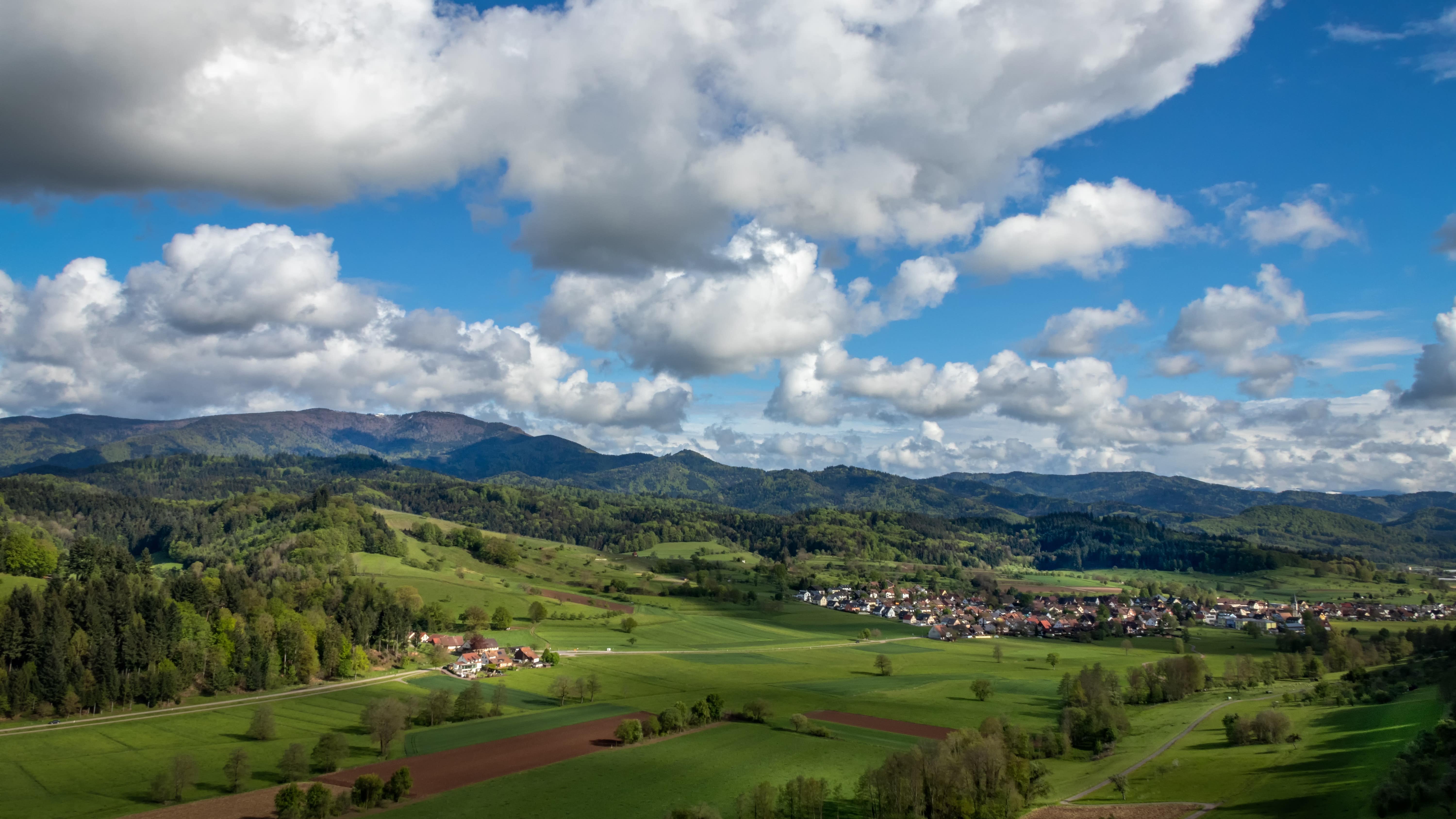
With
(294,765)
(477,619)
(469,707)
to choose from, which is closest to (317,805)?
(294,765)

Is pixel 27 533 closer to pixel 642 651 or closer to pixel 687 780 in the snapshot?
pixel 642 651

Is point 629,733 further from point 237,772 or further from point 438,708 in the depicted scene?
point 237,772

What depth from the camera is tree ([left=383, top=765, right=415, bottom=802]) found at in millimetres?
56375

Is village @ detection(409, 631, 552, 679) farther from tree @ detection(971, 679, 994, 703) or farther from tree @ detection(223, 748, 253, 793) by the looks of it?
tree @ detection(971, 679, 994, 703)

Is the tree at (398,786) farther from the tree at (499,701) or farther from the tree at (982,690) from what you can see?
the tree at (982,690)

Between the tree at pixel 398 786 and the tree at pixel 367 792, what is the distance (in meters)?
0.61

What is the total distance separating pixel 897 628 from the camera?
570ft

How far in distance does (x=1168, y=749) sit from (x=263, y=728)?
7850 cm

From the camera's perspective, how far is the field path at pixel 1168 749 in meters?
57.1

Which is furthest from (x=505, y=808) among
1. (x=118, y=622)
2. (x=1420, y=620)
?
(x=1420, y=620)

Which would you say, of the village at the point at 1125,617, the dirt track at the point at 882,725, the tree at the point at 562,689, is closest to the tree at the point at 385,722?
the tree at the point at 562,689

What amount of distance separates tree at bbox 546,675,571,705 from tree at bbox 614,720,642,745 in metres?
17.2

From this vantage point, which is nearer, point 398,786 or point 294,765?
point 398,786

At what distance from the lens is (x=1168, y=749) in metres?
68.9
